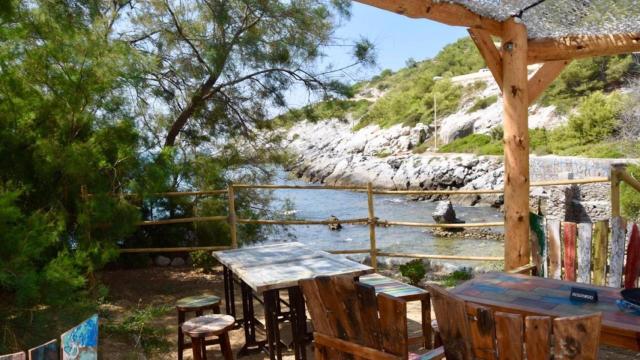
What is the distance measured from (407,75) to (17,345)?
5030 cm

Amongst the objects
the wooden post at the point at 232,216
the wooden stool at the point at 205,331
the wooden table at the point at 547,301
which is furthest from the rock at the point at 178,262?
the wooden table at the point at 547,301

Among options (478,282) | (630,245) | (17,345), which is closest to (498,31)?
(630,245)

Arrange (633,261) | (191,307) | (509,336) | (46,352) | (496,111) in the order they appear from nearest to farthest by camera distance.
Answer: (509,336)
(46,352)
(633,261)
(191,307)
(496,111)

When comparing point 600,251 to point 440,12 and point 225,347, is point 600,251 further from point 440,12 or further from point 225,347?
point 225,347

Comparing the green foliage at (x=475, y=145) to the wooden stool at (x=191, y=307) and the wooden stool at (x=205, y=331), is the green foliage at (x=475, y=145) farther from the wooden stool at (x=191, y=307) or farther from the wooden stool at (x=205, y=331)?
the wooden stool at (x=205, y=331)

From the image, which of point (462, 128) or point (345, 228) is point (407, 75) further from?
point (345, 228)

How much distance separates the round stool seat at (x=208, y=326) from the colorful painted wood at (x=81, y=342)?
3.81 ft

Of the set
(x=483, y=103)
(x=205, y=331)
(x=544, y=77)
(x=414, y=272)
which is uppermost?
(x=483, y=103)

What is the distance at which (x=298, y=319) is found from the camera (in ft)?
9.21

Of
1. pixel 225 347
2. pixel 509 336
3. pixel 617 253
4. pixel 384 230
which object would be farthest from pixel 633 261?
pixel 384 230

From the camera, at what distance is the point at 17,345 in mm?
2248

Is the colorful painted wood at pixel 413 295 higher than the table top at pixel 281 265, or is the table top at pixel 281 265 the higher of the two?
the table top at pixel 281 265

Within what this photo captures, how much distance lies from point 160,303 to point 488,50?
3.39 meters

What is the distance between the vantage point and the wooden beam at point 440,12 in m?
2.76
